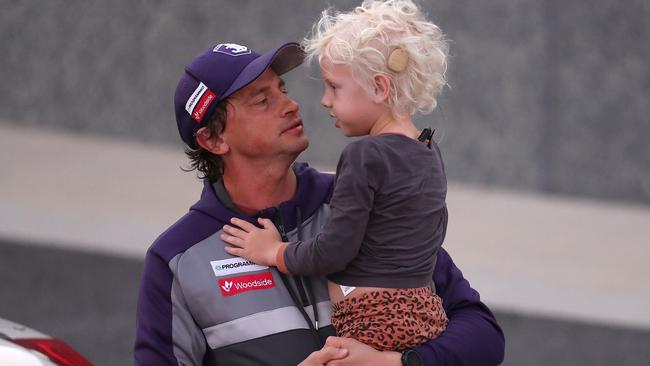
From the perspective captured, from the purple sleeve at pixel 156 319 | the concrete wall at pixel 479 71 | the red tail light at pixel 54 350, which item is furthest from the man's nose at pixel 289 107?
the concrete wall at pixel 479 71

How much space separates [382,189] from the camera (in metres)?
2.97

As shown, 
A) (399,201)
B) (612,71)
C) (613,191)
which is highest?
(399,201)

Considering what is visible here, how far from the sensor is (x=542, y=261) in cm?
743

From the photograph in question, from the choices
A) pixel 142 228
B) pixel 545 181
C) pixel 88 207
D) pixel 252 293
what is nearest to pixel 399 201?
pixel 252 293

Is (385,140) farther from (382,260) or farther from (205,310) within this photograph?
(205,310)

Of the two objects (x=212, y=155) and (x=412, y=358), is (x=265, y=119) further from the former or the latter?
(x=412, y=358)

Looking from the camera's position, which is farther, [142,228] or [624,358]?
[142,228]

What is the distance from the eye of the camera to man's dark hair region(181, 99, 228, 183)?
11.0 ft

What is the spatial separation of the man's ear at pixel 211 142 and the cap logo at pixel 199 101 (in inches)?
2.3

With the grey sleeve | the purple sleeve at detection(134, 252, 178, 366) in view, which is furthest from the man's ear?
the grey sleeve

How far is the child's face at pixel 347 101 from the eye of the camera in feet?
10.0

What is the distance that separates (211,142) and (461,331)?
2.62 ft

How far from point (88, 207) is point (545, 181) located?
3353mm

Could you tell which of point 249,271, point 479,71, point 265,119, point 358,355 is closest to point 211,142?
point 265,119
